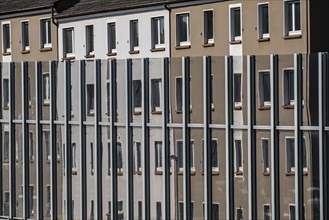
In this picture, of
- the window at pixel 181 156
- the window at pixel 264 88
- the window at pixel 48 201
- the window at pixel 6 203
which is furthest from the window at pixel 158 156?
the window at pixel 6 203

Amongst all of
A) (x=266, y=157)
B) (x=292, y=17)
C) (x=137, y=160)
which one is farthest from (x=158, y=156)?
(x=292, y=17)

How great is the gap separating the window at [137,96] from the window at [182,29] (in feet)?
153

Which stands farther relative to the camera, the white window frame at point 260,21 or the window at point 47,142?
the white window frame at point 260,21

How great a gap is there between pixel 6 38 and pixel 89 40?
7937 millimetres

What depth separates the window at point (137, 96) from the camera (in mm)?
13008

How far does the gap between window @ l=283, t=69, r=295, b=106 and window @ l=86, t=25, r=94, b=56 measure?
179 ft

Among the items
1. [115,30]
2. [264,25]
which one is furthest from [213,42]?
[115,30]

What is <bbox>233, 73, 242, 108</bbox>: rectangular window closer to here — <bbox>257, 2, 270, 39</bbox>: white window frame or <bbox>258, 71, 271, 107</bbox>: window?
<bbox>258, 71, 271, 107</bbox>: window

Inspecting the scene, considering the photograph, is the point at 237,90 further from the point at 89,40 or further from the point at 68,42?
the point at 68,42

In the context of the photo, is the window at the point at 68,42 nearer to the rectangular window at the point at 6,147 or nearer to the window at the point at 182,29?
the window at the point at 182,29

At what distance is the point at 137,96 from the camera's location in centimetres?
1308

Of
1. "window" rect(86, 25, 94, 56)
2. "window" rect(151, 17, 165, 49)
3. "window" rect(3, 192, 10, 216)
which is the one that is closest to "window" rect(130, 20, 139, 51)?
"window" rect(151, 17, 165, 49)

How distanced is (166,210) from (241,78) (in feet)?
5.33

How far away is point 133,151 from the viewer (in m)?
13.2
